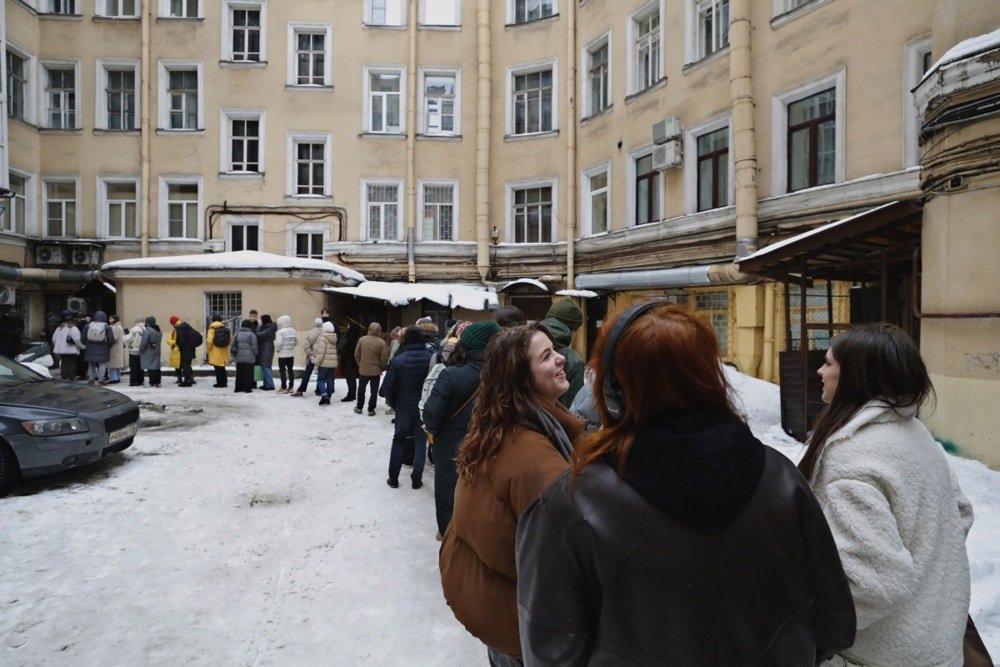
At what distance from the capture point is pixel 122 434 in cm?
675

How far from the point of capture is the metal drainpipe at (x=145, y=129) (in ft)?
66.2

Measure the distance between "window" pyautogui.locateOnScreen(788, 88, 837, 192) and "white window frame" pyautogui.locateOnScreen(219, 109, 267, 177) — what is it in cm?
1619

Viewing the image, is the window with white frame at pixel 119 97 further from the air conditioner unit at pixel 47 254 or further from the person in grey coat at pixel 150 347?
the person in grey coat at pixel 150 347

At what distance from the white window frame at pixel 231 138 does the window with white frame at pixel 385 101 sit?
3591 millimetres

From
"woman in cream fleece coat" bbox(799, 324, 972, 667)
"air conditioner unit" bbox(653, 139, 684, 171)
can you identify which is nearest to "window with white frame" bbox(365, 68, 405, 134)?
"air conditioner unit" bbox(653, 139, 684, 171)

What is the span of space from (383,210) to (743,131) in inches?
477

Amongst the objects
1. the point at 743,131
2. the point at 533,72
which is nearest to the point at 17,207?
the point at 533,72

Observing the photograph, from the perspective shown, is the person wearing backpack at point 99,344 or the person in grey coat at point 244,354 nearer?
the person in grey coat at point 244,354

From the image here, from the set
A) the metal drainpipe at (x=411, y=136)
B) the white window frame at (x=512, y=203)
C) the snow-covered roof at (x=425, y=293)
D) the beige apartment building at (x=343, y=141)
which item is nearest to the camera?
the snow-covered roof at (x=425, y=293)

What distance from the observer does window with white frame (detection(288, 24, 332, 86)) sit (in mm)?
20797

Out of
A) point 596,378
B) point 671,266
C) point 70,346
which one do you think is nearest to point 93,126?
point 70,346

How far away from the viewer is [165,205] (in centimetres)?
2059

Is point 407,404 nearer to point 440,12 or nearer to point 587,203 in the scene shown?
point 587,203

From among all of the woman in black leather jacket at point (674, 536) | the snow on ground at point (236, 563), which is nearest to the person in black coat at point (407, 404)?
the snow on ground at point (236, 563)
